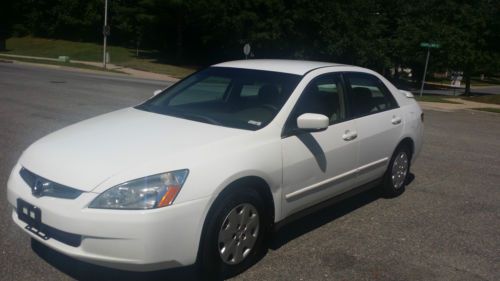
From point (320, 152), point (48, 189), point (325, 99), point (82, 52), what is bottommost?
point (82, 52)

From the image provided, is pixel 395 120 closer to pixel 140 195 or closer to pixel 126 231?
pixel 140 195

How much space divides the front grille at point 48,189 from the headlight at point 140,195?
0.20 meters

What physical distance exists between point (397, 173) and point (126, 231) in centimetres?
391

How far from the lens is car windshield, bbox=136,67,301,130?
4425mm

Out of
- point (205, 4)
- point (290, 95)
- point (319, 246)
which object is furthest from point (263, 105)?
point (205, 4)

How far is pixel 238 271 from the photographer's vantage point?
12.9 feet

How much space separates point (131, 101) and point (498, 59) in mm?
27112

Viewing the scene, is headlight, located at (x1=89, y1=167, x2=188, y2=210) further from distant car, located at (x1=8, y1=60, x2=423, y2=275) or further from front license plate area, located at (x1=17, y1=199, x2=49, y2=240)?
front license plate area, located at (x1=17, y1=199, x2=49, y2=240)

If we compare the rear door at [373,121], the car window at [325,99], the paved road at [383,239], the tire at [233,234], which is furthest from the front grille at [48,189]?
the rear door at [373,121]

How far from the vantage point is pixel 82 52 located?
5550cm

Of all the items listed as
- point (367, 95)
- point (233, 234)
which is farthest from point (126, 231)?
point (367, 95)

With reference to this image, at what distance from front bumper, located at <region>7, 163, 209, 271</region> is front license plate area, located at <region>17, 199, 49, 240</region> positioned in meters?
0.06

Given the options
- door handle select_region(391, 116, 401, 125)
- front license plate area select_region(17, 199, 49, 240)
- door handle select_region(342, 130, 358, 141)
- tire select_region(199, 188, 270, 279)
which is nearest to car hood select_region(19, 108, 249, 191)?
front license plate area select_region(17, 199, 49, 240)

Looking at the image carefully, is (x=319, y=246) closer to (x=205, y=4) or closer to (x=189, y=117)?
(x=189, y=117)
